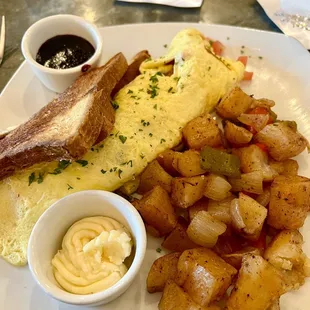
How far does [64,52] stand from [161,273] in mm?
1545

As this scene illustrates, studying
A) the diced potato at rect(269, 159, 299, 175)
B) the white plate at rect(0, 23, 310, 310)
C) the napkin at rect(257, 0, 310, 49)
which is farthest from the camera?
the napkin at rect(257, 0, 310, 49)

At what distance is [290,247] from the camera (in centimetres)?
186

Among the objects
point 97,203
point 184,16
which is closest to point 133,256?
point 97,203

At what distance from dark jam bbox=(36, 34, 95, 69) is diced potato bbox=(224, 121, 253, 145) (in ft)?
3.30

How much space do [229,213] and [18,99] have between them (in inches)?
59.3

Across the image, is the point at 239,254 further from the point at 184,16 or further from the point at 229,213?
the point at 184,16

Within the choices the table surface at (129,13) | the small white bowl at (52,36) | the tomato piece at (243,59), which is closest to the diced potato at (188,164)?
the small white bowl at (52,36)

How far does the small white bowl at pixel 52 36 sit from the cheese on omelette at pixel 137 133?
35 cm

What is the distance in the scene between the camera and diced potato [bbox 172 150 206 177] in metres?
2.05

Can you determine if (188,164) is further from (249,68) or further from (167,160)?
(249,68)

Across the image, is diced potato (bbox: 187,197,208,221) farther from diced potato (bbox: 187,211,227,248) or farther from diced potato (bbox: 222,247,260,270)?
diced potato (bbox: 222,247,260,270)

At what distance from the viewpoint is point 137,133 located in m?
2.14

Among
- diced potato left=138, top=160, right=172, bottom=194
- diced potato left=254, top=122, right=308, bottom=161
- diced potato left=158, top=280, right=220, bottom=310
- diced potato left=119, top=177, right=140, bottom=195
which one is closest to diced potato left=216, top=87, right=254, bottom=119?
diced potato left=254, top=122, right=308, bottom=161

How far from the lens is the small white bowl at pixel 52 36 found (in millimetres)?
2500
